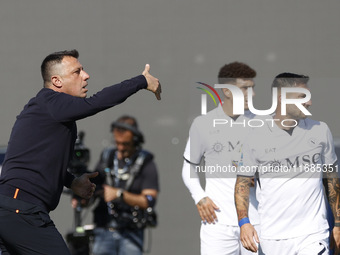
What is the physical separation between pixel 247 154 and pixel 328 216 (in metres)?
0.75

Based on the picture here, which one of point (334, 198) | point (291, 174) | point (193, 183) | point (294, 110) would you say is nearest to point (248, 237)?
point (291, 174)

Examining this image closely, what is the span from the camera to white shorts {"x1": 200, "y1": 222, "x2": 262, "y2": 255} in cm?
548

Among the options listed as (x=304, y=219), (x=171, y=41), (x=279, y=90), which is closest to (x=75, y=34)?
(x=171, y=41)

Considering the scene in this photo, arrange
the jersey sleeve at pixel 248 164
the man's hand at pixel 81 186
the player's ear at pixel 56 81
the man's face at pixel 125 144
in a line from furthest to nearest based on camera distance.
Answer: the man's face at pixel 125 144 < the jersey sleeve at pixel 248 164 < the man's hand at pixel 81 186 < the player's ear at pixel 56 81

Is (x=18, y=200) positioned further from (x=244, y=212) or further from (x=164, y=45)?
(x=164, y=45)

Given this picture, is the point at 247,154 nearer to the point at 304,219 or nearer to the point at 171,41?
the point at 304,219

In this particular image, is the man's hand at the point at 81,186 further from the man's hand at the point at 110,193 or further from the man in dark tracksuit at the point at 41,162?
the man's hand at the point at 110,193

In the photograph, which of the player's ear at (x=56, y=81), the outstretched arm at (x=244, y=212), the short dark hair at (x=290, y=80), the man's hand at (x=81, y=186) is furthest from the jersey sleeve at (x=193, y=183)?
the player's ear at (x=56, y=81)

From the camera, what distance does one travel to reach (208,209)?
18.2ft

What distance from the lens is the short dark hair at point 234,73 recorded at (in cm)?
589

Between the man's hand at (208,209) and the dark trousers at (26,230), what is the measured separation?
173cm

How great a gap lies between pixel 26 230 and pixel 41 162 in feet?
1.25

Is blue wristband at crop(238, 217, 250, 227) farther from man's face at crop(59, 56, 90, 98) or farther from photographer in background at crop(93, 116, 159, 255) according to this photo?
photographer in background at crop(93, 116, 159, 255)

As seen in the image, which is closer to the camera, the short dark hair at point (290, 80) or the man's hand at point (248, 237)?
the man's hand at point (248, 237)
